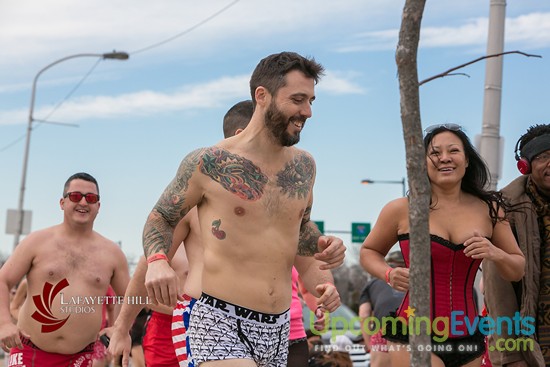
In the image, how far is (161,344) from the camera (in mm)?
7879

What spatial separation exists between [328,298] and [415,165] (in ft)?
Result: 5.47

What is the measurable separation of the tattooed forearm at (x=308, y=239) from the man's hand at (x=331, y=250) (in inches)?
11.7

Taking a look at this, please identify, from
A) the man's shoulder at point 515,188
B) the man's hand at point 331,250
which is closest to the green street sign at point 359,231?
the man's shoulder at point 515,188

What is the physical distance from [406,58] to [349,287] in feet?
237

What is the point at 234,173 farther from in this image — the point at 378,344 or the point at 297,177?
the point at 378,344

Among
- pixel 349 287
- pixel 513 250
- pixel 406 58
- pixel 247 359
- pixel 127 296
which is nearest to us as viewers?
pixel 406 58

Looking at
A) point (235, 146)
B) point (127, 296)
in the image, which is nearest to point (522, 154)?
point (235, 146)

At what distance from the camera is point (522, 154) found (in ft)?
22.6

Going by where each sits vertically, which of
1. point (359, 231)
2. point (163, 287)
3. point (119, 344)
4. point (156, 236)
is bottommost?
point (119, 344)

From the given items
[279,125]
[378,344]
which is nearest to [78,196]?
[279,125]

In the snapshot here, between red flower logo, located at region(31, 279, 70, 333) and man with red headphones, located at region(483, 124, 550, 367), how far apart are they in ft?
12.5

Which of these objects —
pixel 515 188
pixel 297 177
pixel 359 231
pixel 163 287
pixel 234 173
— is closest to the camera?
pixel 163 287

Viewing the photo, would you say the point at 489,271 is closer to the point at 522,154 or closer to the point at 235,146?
the point at 522,154

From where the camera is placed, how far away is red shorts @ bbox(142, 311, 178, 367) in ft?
25.8
